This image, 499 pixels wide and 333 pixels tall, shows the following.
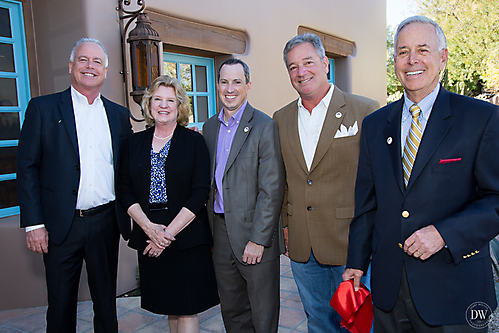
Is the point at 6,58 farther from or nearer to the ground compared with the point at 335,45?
nearer to the ground

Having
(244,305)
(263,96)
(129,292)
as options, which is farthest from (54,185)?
(263,96)

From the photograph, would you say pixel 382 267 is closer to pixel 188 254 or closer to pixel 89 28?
pixel 188 254

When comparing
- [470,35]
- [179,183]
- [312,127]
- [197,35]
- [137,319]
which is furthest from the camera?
[470,35]

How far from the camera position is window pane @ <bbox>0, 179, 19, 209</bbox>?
3.54 meters

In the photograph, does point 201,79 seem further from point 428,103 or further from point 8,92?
point 428,103

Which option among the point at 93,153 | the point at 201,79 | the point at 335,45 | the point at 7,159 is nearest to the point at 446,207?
the point at 93,153

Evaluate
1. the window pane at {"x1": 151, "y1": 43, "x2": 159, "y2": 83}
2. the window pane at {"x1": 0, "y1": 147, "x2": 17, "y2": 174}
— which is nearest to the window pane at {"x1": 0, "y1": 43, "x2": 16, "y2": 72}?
the window pane at {"x1": 0, "y1": 147, "x2": 17, "y2": 174}

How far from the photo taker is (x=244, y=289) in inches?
99.0

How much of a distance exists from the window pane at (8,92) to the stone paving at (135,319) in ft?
6.46

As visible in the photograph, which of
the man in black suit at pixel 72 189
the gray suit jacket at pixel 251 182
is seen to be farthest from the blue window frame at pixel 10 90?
the gray suit jacket at pixel 251 182

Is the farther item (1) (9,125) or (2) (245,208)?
(1) (9,125)
